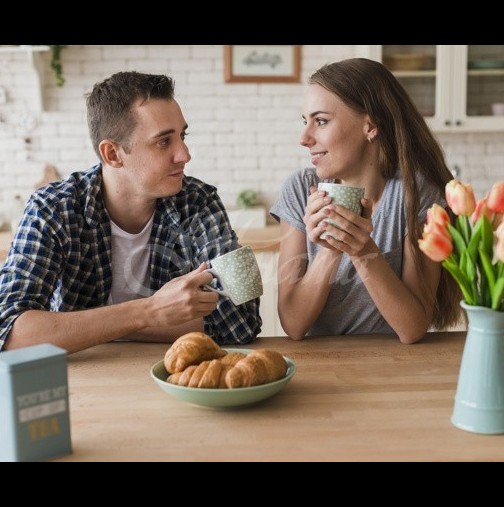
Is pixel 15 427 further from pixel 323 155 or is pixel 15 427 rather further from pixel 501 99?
pixel 501 99

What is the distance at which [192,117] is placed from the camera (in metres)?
4.14

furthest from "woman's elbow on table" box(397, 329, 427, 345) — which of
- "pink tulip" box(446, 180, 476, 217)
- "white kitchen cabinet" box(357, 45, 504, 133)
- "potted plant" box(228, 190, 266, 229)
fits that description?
"white kitchen cabinet" box(357, 45, 504, 133)

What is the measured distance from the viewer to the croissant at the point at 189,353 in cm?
145

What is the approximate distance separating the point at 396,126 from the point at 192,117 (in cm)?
221

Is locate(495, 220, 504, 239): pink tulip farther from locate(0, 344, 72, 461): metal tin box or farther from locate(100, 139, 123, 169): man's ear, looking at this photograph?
locate(100, 139, 123, 169): man's ear

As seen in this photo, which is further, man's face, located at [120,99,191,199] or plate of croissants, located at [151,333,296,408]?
man's face, located at [120,99,191,199]

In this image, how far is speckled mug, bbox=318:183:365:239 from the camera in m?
1.70

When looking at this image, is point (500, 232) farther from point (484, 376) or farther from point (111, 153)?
point (111, 153)

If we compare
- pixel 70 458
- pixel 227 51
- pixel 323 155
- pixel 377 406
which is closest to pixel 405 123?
pixel 323 155

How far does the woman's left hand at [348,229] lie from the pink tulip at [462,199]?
0.46 m

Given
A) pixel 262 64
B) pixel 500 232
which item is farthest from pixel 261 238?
pixel 500 232

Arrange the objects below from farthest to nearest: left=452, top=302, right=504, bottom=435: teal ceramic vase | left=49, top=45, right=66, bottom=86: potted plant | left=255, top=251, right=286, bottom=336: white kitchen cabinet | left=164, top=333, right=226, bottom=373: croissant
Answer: left=49, top=45, right=66, bottom=86: potted plant → left=255, top=251, right=286, bottom=336: white kitchen cabinet → left=164, top=333, right=226, bottom=373: croissant → left=452, top=302, right=504, bottom=435: teal ceramic vase

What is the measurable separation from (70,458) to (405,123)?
135 centimetres

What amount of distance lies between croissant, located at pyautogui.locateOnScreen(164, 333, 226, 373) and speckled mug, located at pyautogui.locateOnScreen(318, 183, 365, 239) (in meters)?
0.46
